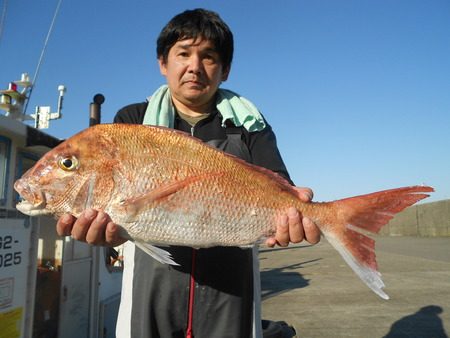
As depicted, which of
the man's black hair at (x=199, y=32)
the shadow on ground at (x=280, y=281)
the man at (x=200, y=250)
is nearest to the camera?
the man at (x=200, y=250)

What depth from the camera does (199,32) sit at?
2.93m

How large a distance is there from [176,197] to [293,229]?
775mm

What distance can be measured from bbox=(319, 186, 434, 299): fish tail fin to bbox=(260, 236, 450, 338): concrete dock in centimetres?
459

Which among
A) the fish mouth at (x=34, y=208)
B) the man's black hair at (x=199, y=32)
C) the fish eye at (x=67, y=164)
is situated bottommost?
the fish mouth at (x=34, y=208)

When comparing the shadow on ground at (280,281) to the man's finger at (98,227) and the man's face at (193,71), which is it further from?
the man's finger at (98,227)

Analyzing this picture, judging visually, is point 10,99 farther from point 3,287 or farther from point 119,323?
point 119,323

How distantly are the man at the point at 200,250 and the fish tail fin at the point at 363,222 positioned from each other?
16 cm

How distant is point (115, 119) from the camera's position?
2908 mm

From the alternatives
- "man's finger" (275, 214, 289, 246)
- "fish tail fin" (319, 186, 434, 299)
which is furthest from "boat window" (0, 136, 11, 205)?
"fish tail fin" (319, 186, 434, 299)

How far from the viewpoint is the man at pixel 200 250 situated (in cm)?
242

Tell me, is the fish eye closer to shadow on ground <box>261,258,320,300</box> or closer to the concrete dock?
the concrete dock

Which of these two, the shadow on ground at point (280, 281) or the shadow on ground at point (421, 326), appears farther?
the shadow on ground at point (280, 281)

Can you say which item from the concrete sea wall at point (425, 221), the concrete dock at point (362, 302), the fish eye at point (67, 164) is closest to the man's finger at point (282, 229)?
the fish eye at point (67, 164)

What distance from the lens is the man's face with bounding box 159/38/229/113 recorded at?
9.23 feet
